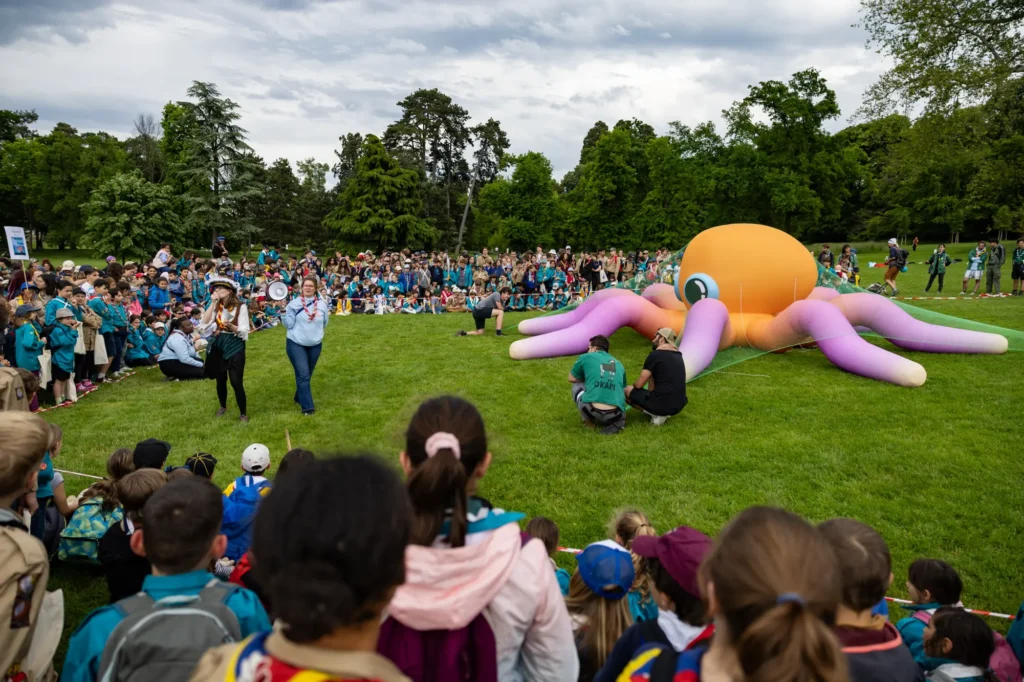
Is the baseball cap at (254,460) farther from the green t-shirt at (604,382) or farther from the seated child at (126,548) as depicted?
the green t-shirt at (604,382)

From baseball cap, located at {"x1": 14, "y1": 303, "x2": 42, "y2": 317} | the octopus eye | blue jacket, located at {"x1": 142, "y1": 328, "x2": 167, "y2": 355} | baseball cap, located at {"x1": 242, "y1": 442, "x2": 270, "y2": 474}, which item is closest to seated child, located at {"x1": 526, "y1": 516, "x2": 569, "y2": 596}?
baseball cap, located at {"x1": 242, "y1": 442, "x2": 270, "y2": 474}

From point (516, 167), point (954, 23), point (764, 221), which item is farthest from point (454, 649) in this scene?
point (516, 167)

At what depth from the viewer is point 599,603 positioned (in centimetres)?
271

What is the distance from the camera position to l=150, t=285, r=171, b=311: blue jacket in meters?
12.8

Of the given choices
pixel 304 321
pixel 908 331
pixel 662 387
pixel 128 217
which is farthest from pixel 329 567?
pixel 128 217

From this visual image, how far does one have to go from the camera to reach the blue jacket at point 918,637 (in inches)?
108

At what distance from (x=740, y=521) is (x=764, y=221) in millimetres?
37900

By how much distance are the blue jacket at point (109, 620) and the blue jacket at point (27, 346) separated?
292 inches

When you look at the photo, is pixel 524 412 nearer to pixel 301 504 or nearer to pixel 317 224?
pixel 301 504

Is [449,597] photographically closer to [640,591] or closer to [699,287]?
[640,591]

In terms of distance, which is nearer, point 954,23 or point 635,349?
point 635,349

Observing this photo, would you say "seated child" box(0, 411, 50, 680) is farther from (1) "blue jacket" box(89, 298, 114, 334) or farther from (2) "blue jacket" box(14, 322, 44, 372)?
(1) "blue jacket" box(89, 298, 114, 334)

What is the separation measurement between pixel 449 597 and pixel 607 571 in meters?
1.11

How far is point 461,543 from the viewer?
1.77 meters
